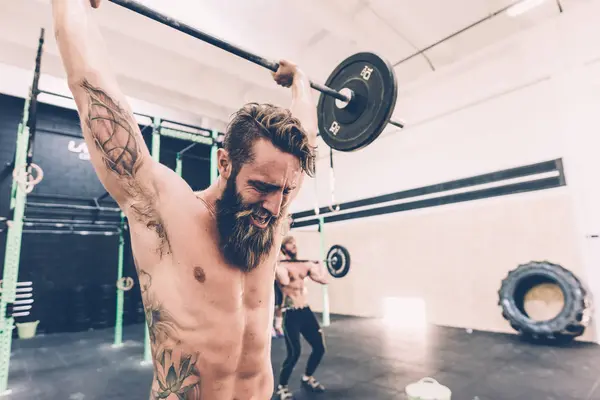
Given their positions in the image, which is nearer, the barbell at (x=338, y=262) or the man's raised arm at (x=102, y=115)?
the man's raised arm at (x=102, y=115)

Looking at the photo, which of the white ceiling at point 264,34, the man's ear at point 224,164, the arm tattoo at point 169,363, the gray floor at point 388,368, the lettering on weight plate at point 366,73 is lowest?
the gray floor at point 388,368

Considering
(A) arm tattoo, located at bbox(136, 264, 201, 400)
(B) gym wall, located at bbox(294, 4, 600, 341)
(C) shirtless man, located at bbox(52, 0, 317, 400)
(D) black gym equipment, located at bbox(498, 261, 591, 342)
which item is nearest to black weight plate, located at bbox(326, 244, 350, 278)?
(B) gym wall, located at bbox(294, 4, 600, 341)

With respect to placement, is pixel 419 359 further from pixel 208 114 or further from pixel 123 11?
pixel 208 114

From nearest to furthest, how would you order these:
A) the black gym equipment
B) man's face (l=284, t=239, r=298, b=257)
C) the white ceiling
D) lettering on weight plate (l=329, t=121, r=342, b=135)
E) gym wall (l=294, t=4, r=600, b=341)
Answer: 1. lettering on weight plate (l=329, t=121, r=342, b=135)
2. man's face (l=284, t=239, r=298, b=257)
3. the black gym equipment
4. the white ceiling
5. gym wall (l=294, t=4, r=600, b=341)

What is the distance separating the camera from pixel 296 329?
10.5ft

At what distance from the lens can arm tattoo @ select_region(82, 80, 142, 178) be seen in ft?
2.67

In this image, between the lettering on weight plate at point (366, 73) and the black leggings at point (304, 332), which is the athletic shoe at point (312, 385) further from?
the lettering on weight plate at point (366, 73)

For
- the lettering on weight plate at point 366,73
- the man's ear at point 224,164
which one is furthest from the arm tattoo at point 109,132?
the lettering on weight plate at point 366,73

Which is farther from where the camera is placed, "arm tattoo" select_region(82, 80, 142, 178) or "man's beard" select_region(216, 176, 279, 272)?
"man's beard" select_region(216, 176, 279, 272)

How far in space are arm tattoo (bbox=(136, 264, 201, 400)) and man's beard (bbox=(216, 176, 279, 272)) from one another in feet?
0.69

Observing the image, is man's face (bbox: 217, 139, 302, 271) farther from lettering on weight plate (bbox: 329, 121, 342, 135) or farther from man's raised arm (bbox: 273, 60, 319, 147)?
lettering on weight plate (bbox: 329, 121, 342, 135)

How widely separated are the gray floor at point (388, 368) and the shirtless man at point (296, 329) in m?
0.17

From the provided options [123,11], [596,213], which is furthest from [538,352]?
[123,11]

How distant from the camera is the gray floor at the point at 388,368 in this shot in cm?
295
